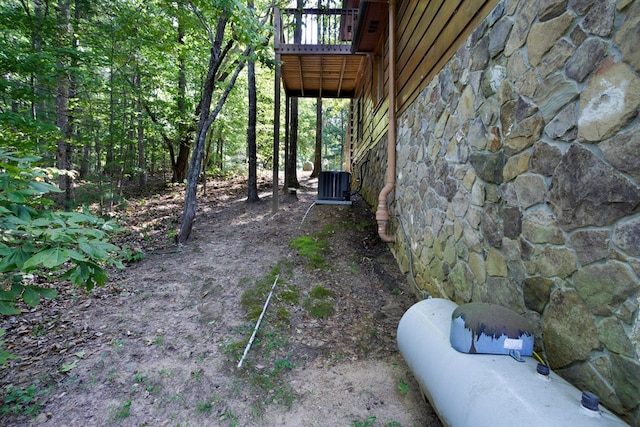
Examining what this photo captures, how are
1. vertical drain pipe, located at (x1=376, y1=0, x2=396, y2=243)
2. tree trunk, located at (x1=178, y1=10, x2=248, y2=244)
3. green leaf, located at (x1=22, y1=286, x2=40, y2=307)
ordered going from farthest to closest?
tree trunk, located at (x1=178, y1=10, x2=248, y2=244), vertical drain pipe, located at (x1=376, y1=0, x2=396, y2=243), green leaf, located at (x1=22, y1=286, x2=40, y2=307)

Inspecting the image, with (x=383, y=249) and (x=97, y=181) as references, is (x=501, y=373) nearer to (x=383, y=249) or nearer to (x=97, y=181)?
(x=383, y=249)

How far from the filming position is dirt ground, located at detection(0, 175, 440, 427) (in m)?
2.61

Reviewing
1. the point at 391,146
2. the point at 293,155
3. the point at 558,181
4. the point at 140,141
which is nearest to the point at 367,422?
the point at 558,181

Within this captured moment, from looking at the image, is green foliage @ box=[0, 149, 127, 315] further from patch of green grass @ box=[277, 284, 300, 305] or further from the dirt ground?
patch of green grass @ box=[277, 284, 300, 305]

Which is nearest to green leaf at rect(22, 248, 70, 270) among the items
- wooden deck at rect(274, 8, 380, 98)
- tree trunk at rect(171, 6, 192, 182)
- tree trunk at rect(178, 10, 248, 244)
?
tree trunk at rect(178, 10, 248, 244)

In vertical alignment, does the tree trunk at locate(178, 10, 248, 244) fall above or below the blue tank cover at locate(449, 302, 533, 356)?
above

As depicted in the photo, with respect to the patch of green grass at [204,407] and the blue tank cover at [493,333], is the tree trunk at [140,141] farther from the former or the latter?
the blue tank cover at [493,333]

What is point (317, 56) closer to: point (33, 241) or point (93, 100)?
point (93, 100)

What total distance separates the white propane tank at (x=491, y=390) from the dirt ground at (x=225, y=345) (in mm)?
752

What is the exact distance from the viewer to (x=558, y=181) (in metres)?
1.76

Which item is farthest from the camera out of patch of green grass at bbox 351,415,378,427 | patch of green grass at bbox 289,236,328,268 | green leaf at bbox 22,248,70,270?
patch of green grass at bbox 289,236,328,268

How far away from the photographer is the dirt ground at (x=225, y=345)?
2.61 m

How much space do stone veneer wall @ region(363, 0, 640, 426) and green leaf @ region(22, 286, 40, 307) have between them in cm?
301

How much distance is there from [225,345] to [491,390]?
270 cm
